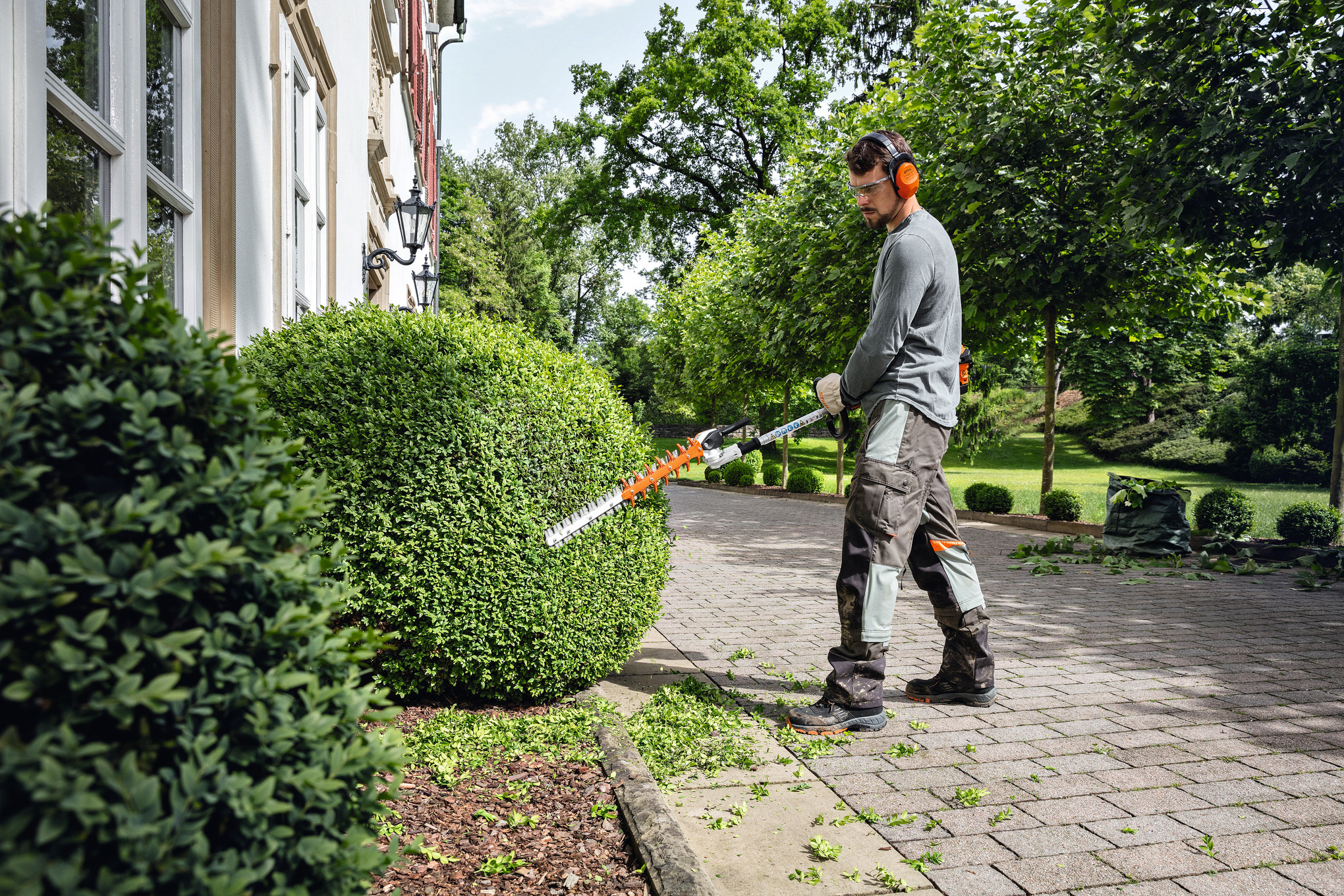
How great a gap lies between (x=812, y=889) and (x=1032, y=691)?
251 centimetres

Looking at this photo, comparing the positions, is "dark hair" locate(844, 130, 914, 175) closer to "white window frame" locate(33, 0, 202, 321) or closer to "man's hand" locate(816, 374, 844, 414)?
"man's hand" locate(816, 374, 844, 414)

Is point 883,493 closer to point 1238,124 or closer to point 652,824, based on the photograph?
point 652,824

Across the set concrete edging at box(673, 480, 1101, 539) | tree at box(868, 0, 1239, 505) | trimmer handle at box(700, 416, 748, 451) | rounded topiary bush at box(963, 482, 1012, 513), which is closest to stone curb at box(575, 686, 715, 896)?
trimmer handle at box(700, 416, 748, 451)

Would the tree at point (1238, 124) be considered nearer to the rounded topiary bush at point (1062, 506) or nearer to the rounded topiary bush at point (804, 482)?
the rounded topiary bush at point (1062, 506)

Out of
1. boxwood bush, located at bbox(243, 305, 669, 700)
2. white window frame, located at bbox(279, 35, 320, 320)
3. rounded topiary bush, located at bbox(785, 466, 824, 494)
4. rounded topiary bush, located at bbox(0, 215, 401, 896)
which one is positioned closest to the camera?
rounded topiary bush, located at bbox(0, 215, 401, 896)

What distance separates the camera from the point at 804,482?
68.3 ft

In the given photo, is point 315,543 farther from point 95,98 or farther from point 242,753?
point 95,98

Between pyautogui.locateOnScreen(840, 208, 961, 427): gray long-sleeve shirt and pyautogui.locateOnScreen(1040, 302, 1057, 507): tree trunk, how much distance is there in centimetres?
889

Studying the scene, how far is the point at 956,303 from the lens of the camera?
152 inches

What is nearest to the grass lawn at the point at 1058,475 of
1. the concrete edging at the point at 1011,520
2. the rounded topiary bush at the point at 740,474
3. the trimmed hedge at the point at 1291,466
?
the trimmed hedge at the point at 1291,466

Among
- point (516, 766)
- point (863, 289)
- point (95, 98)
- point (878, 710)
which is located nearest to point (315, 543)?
point (516, 766)

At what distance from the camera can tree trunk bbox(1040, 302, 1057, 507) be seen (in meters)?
12.1

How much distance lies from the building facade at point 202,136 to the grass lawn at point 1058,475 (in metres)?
8.31

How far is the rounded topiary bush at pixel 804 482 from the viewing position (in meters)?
20.8
